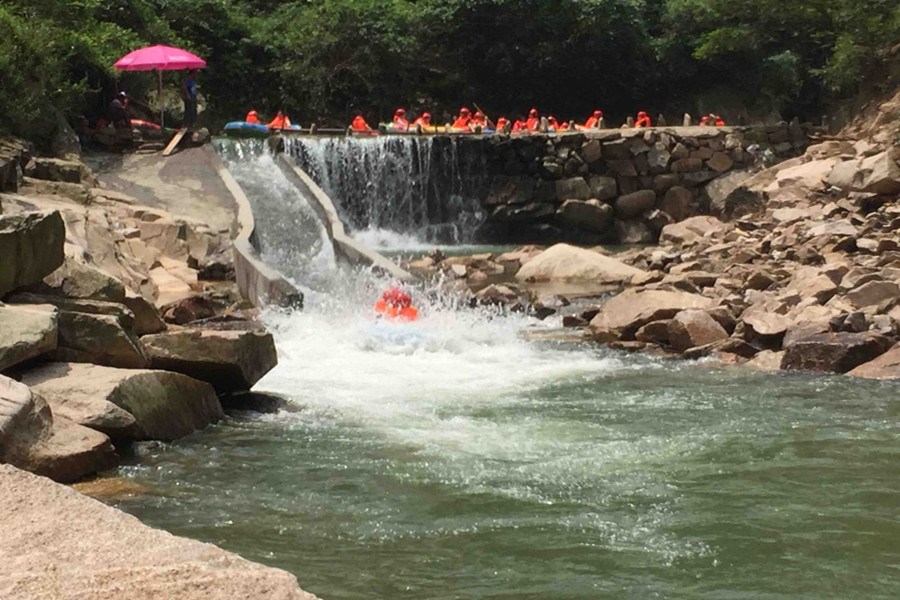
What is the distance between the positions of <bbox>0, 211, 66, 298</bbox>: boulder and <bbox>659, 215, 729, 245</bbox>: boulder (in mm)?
13195

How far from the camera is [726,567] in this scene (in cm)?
519

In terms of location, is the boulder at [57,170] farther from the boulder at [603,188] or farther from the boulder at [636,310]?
the boulder at [603,188]

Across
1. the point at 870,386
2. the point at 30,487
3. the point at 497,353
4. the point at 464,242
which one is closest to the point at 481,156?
the point at 464,242

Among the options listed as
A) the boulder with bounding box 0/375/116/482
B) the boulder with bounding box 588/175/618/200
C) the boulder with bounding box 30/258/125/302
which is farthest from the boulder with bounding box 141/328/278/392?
the boulder with bounding box 588/175/618/200

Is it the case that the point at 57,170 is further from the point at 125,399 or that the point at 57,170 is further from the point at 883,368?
the point at 883,368

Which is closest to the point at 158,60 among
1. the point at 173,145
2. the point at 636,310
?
the point at 173,145

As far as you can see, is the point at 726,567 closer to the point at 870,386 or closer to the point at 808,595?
the point at 808,595

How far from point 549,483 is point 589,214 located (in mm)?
16456

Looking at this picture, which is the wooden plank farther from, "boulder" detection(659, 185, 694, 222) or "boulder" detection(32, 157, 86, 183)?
"boulder" detection(659, 185, 694, 222)

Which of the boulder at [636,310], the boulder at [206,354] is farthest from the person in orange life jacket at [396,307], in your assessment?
the boulder at [206,354]

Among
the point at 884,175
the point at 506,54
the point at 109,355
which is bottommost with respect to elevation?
the point at 109,355

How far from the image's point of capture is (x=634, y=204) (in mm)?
22703

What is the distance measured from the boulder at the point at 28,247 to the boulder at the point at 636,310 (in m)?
6.03

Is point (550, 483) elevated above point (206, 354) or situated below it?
below
